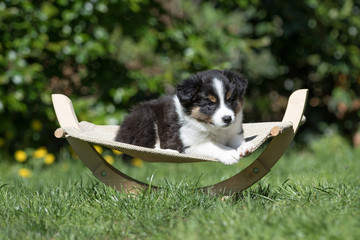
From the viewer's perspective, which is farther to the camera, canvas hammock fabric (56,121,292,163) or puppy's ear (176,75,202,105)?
puppy's ear (176,75,202,105)

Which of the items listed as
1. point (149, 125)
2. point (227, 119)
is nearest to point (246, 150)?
point (227, 119)

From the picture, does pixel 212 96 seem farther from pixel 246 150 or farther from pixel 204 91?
pixel 246 150

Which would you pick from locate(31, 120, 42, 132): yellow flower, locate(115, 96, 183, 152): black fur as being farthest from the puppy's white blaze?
locate(31, 120, 42, 132): yellow flower

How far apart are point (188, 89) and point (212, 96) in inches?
7.3

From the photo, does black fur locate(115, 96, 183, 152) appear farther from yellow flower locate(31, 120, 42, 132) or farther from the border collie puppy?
yellow flower locate(31, 120, 42, 132)

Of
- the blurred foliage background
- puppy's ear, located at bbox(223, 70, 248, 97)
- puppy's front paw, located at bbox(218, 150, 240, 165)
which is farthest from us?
the blurred foliage background

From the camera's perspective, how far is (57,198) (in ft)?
10.8

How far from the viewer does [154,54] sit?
6.23 meters

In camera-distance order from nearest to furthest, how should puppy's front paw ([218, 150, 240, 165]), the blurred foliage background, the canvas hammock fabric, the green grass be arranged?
the green grass
the canvas hammock fabric
puppy's front paw ([218, 150, 240, 165])
the blurred foliage background

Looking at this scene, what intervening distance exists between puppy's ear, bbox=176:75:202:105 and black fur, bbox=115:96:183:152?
0.30m

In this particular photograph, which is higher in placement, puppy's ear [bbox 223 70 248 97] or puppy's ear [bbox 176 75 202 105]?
puppy's ear [bbox 223 70 248 97]

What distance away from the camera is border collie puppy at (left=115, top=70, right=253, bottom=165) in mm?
3406

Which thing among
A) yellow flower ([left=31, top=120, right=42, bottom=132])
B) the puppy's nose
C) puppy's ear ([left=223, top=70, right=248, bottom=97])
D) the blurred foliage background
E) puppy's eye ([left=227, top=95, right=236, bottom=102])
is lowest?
yellow flower ([left=31, top=120, right=42, bottom=132])

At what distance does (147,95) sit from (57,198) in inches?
113
